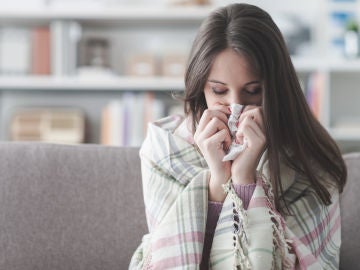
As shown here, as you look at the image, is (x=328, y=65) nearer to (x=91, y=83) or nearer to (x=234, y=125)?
(x=91, y=83)

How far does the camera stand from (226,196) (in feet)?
4.00

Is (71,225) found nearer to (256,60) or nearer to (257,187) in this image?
(257,187)

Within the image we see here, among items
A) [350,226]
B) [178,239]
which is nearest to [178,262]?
[178,239]

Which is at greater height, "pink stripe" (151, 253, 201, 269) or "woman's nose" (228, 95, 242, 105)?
"woman's nose" (228, 95, 242, 105)

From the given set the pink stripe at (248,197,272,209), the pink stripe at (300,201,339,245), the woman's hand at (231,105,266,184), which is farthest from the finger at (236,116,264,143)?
the pink stripe at (300,201,339,245)

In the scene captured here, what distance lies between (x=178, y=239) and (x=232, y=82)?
1.12 feet

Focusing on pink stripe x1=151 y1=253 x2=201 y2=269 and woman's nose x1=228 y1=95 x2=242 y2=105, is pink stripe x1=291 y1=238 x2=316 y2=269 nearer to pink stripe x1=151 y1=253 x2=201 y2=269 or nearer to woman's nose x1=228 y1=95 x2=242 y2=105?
pink stripe x1=151 y1=253 x2=201 y2=269

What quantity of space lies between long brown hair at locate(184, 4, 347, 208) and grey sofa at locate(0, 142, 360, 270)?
173 millimetres

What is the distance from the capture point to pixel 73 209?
1427 millimetres

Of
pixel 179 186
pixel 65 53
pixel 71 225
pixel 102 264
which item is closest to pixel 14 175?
pixel 71 225

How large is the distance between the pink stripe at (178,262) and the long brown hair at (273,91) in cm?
23

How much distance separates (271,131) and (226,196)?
6.5 inches

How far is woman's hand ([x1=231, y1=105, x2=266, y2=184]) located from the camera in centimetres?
121

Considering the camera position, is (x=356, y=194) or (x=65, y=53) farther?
(x=65, y=53)
